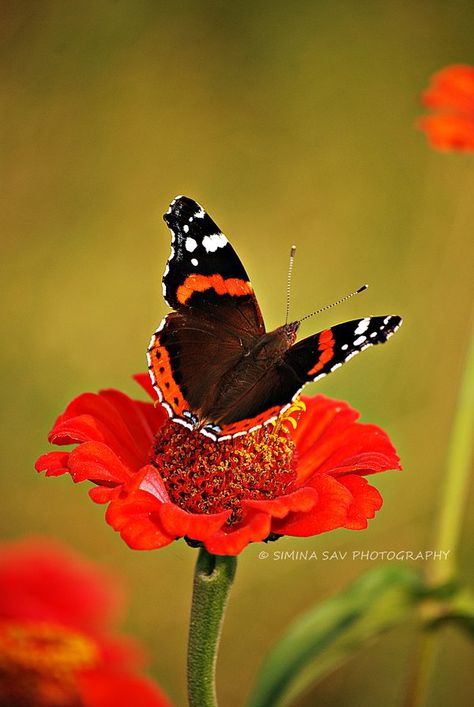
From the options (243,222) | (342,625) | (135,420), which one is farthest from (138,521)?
(243,222)

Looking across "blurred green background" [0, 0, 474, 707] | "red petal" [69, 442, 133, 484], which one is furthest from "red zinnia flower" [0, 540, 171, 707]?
"blurred green background" [0, 0, 474, 707]

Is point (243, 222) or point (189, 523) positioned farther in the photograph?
point (243, 222)

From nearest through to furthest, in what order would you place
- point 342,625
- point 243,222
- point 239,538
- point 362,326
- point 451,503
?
point 239,538 < point 362,326 < point 342,625 < point 451,503 < point 243,222

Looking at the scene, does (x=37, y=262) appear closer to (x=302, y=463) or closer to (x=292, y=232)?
(x=292, y=232)

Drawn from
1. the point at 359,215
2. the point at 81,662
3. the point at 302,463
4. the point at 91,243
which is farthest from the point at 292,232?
the point at 81,662

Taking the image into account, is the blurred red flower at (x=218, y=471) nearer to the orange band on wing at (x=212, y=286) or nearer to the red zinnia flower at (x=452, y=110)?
the orange band on wing at (x=212, y=286)

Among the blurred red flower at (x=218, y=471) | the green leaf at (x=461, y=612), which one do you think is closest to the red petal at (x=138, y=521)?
the blurred red flower at (x=218, y=471)

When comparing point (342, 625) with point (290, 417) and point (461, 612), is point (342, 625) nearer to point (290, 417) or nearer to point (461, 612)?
point (461, 612)
